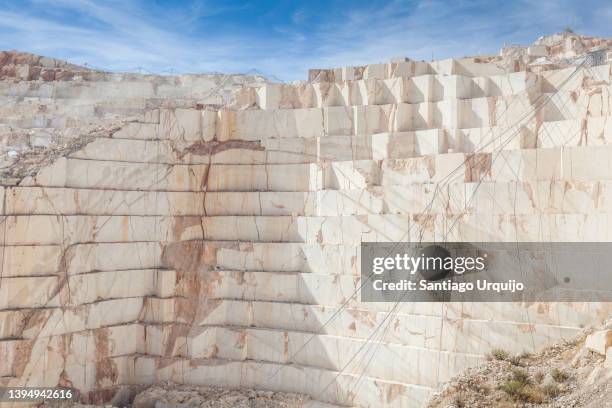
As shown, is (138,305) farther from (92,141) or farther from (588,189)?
(588,189)

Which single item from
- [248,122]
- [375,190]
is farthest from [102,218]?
[375,190]

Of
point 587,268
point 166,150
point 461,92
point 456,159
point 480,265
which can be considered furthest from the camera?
point 166,150

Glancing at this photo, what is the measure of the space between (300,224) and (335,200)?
1084 mm

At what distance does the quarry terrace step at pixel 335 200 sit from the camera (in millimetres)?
13281

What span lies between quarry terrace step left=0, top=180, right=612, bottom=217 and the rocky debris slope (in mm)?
2736

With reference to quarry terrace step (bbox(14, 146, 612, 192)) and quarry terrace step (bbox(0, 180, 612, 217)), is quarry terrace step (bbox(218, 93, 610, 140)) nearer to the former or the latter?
quarry terrace step (bbox(14, 146, 612, 192))

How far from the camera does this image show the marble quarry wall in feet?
45.2

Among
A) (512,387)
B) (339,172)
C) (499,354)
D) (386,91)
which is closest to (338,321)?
(339,172)

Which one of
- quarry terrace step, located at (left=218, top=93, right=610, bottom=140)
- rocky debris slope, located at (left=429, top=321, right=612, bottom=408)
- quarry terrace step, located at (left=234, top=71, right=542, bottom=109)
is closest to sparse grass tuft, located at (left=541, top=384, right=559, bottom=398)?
rocky debris slope, located at (left=429, top=321, right=612, bottom=408)

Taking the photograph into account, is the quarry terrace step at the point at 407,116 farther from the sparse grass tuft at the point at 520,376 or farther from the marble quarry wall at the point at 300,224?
the sparse grass tuft at the point at 520,376

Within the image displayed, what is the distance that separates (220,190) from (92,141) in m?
3.43

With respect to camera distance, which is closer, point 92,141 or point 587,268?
point 587,268

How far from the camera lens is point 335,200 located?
16438 mm

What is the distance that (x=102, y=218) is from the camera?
16578mm
